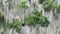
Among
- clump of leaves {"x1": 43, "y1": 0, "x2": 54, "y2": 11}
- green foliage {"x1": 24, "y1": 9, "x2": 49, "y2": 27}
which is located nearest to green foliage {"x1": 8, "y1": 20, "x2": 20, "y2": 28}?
green foliage {"x1": 24, "y1": 9, "x2": 49, "y2": 27}

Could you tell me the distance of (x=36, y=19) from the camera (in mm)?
1813

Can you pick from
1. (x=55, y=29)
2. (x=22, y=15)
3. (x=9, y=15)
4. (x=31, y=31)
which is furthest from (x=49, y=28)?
(x=9, y=15)

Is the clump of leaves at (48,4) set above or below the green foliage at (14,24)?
above

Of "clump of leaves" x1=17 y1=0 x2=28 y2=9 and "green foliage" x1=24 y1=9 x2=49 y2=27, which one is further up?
"clump of leaves" x1=17 y1=0 x2=28 y2=9

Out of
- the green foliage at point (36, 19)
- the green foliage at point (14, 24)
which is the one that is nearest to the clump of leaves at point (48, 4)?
the green foliage at point (36, 19)

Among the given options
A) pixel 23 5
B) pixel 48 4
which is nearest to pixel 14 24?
pixel 23 5

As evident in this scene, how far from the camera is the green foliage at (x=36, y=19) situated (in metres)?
1.81

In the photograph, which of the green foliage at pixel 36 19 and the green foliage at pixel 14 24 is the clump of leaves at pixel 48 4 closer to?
the green foliage at pixel 36 19

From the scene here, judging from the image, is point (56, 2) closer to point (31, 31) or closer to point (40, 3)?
point (40, 3)

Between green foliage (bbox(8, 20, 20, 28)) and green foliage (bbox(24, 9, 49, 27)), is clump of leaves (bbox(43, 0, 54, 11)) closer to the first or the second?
green foliage (bbox(24, 9, 49, 27))

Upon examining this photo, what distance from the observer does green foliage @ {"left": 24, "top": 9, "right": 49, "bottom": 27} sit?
5.94 feet

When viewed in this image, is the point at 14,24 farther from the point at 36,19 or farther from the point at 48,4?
the point at 48,4

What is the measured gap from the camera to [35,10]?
1837mm

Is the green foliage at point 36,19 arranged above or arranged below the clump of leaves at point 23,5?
below
